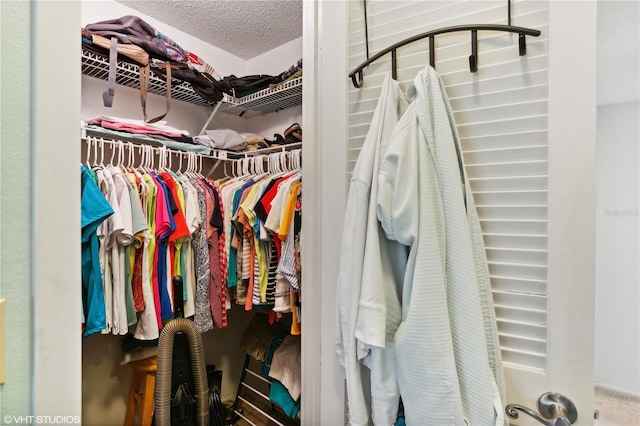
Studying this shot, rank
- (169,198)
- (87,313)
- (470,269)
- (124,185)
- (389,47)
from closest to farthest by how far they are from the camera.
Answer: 1. (470,269)
2. (389,47)
3. (87,313)
4. (124,185)
5. (169,198)

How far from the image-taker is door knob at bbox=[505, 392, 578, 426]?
0.58 metres

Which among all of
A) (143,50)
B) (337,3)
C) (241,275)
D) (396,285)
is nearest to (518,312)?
(396,285)

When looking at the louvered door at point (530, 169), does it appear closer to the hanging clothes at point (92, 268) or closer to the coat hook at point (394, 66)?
the coat hook at point (394, 66)

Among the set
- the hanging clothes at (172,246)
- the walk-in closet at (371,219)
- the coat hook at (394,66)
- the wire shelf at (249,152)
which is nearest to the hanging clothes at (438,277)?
the walk-in closet at (371,219)

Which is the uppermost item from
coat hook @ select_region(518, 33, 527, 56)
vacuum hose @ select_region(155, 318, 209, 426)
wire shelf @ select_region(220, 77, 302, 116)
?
wire shelf @ select_region(220, 77, 302, 116)

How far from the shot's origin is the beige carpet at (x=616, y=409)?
196cm

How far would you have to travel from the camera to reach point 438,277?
60 centimetres

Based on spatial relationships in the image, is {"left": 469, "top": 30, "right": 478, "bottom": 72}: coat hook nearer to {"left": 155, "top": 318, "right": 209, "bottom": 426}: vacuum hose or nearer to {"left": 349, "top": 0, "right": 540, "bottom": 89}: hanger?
{"left": 349, "top": 0, "right": 540, "bottom": 89}: hanger

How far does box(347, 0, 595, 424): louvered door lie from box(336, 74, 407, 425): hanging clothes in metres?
0.18

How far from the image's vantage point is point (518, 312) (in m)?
0.65

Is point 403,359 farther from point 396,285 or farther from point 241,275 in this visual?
point 241,275

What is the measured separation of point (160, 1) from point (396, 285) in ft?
6.23

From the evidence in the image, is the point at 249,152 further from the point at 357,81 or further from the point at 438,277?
the point at 438,277

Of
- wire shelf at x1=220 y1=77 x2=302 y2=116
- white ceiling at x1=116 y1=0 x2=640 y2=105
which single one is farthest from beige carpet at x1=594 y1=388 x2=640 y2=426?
wire shelf at x1=220 y1=77 x2=302 y2=116
